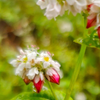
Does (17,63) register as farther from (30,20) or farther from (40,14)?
(30,20)

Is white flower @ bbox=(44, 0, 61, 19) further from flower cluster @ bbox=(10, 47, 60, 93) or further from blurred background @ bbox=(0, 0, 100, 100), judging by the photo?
blurred background @ bbox=(0, 0, 100, 100)

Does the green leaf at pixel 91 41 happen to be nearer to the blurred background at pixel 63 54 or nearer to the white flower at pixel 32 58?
the white flower at pixel 32 58

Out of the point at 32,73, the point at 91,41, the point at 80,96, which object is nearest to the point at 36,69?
the point at 32,73

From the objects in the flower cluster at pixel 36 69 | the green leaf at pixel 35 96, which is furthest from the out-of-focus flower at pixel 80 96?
the flower cluster at pixel 36 69

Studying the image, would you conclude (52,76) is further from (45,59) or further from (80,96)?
(80,96)

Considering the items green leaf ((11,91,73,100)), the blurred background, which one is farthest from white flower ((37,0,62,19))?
the blurred background

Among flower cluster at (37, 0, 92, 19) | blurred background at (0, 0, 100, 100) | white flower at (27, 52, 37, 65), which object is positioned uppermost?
blurred background at (0, 0, 100, 100)

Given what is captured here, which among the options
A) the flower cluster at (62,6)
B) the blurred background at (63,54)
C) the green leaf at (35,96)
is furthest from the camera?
the blurred background at (63,54)

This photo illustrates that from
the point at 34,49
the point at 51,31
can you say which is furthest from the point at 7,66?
the point at 34,49

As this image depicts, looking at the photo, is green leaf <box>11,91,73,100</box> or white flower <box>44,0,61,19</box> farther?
green leaf <box>11,91,73,100</box>
